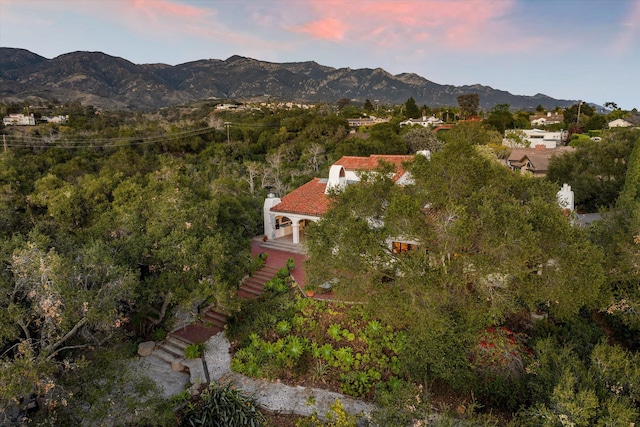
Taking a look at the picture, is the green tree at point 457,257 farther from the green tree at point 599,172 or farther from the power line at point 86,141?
the power line at point 86,141

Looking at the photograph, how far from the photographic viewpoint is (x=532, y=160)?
42.2m

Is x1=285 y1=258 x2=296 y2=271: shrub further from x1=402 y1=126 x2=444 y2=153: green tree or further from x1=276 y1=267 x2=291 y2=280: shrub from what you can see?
x1=402 y1=126 x2=444 y2=153: green tree

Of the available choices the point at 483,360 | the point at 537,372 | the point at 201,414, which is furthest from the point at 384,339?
the point at 201,414

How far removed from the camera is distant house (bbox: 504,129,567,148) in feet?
182

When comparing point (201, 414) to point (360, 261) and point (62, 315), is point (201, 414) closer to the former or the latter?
point (62, 315)

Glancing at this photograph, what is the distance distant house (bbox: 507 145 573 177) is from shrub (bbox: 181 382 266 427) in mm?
38186

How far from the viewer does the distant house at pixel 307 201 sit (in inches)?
903

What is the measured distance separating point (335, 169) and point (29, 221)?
16938mm

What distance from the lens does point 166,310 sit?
52.6 ft

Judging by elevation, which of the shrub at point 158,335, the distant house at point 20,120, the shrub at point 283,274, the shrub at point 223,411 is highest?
the distant house at point 20,120

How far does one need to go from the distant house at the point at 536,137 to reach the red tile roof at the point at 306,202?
42.2 metres

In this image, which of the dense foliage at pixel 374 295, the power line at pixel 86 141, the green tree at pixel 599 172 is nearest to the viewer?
the dense foliage at pixel 374 295

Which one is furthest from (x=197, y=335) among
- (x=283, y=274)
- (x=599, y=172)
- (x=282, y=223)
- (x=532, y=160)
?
(x=532, y=160)

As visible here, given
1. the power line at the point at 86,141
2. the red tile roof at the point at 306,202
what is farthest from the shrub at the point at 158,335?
the power line at the point at 86,141
